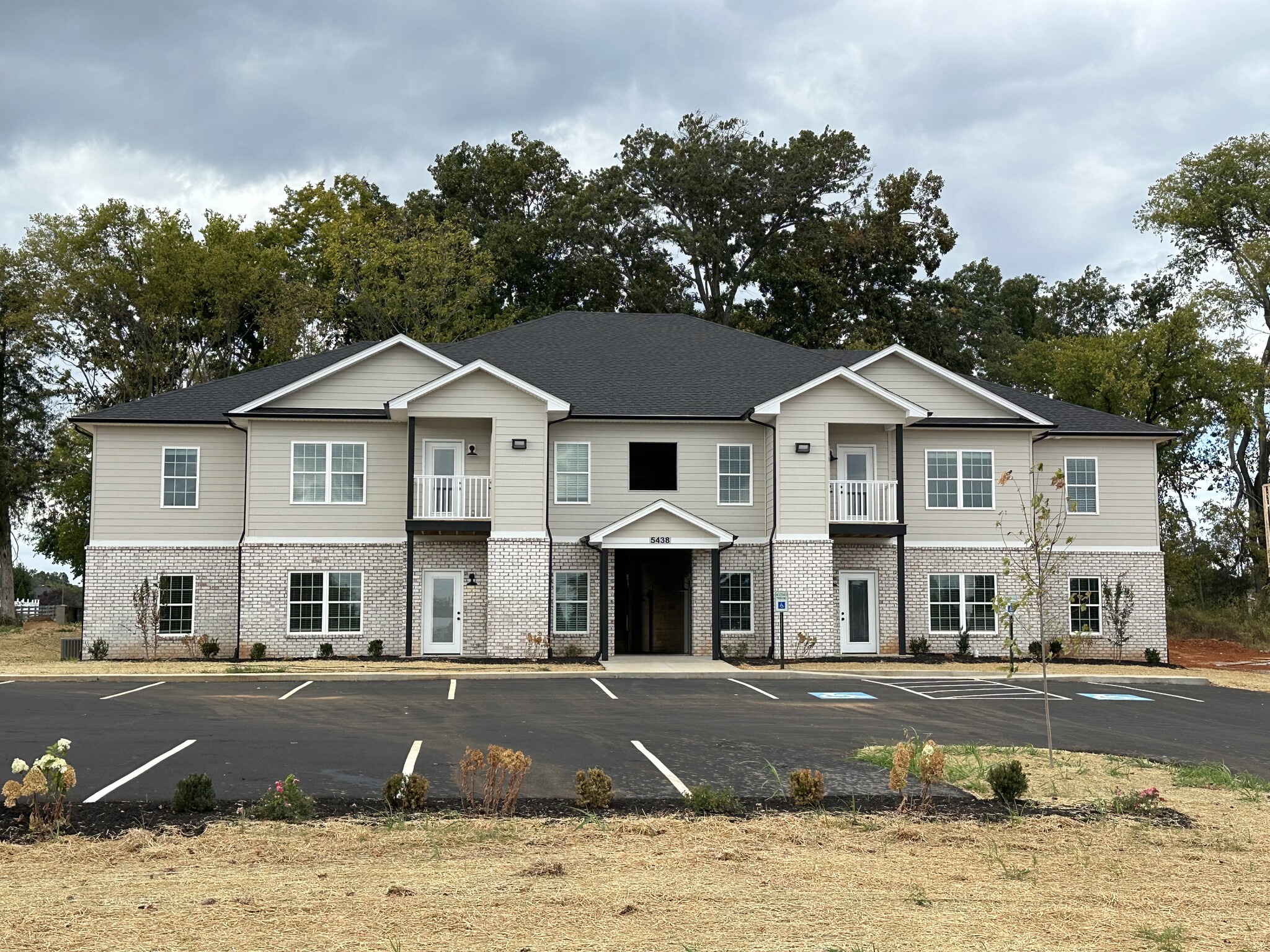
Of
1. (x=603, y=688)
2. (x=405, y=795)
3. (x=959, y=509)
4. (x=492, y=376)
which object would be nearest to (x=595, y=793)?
(x=405, y=795)

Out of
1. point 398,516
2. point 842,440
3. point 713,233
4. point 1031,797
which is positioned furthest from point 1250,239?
point 1031,797

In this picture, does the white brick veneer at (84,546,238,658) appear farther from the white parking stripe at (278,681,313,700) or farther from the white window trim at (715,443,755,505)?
the white window trim at (715,443,755,505)

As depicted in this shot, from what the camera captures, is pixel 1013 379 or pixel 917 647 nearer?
pixel 917 647

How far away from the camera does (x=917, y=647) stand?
1158 inches

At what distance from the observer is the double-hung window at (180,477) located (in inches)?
1159

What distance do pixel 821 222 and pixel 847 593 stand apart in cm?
2836

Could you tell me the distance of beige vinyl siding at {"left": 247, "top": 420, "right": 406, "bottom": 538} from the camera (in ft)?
93.9

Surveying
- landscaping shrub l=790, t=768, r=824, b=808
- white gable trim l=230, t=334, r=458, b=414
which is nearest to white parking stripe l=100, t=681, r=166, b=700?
white gable trim l=230, t=334, r=458, b=414

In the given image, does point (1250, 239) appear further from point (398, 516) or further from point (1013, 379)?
point (398, 516)

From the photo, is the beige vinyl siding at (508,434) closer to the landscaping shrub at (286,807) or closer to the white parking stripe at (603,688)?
the white parking stripe at (603,688)

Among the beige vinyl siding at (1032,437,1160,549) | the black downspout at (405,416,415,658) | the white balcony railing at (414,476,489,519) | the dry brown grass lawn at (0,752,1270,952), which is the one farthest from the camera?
the beige vinyl siding at (1032,437,1160,549)

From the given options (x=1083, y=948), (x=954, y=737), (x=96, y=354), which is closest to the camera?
(x=1083, y=948)

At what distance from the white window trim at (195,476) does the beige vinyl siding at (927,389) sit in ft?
53.8

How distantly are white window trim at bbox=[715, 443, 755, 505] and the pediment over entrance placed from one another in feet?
6.02
